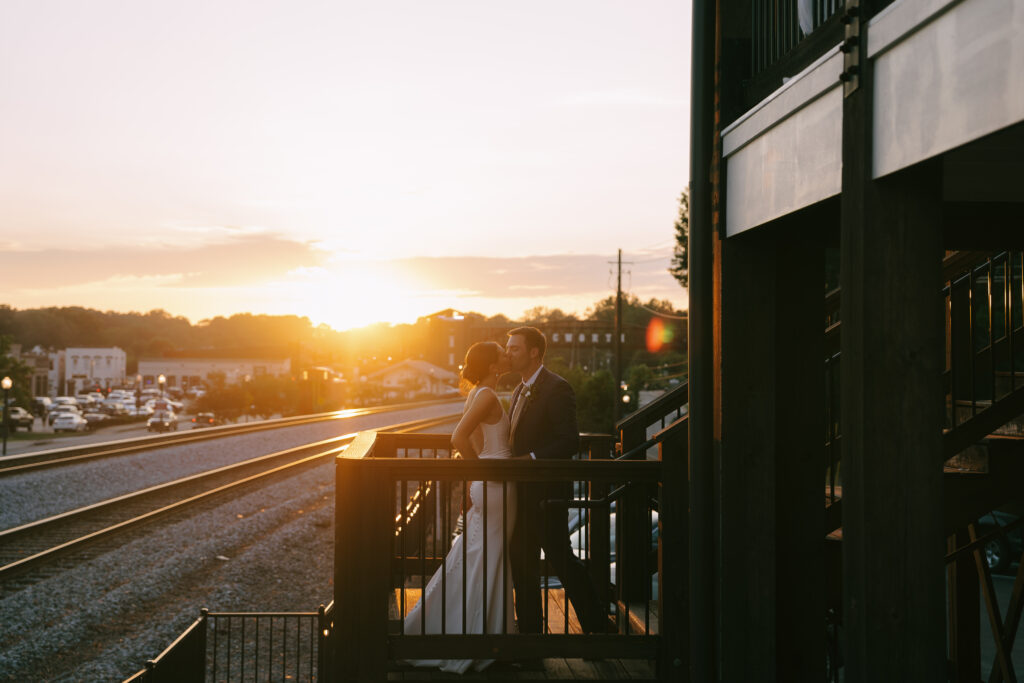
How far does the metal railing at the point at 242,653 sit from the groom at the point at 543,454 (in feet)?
9.03

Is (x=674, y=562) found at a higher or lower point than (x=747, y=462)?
lower

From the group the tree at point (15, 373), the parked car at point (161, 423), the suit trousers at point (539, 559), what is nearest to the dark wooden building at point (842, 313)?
the suit trousers at point (539, 559)

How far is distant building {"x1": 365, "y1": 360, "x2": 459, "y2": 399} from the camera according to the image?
360 feet

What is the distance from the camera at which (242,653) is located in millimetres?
11328

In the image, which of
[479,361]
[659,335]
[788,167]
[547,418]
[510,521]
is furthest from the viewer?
[659,335]

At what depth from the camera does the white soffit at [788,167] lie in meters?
3.86

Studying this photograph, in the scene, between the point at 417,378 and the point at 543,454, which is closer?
the point at 543,454

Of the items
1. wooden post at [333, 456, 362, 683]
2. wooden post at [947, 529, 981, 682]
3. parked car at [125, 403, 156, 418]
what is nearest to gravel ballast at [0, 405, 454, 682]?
wooden post at [333, 456, 362, 683]

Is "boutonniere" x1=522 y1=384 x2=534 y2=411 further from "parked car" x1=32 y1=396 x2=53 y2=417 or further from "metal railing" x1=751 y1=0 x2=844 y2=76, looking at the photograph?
"parked car" x1=32 y1=396 x2=53 y2=417

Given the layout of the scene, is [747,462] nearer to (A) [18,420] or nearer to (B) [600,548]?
(B) [600,548]

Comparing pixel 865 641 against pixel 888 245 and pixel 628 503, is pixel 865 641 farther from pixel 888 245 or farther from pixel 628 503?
pixel 628 503

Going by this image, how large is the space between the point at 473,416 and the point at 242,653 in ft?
25.3

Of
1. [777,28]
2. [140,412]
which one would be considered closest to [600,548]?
[777,28]

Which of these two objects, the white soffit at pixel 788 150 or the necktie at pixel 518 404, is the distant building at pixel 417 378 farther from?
the white soffit at pixel 788 150
